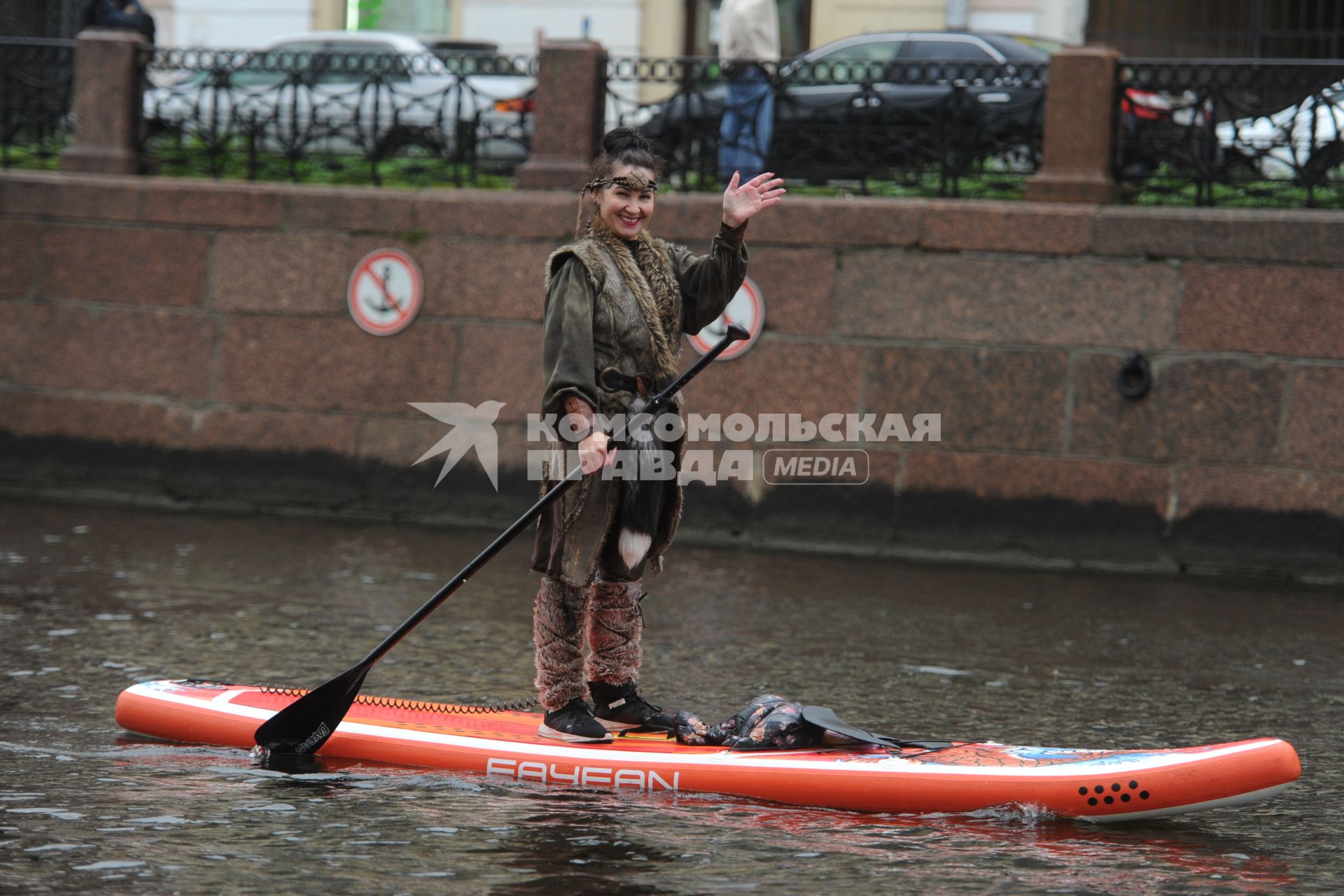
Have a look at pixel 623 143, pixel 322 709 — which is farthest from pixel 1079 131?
pixel 322 709

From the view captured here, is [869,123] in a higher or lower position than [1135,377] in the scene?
higher

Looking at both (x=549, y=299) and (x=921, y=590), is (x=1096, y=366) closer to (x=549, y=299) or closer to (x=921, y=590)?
(x=921, y=590)

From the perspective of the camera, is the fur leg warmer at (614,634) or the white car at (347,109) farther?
the white car at (347,109)

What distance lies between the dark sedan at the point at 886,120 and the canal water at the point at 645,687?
2.28m

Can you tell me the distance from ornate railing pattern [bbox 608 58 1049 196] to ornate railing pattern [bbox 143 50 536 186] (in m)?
0.89

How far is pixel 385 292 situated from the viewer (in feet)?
31.4

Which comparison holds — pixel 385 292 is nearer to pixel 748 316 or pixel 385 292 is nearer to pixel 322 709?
pixel 748 316

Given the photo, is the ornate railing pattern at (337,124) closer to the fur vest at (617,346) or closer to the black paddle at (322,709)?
the fur vest at (617,346)

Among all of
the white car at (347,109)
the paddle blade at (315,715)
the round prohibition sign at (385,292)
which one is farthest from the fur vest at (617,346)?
the white car at (347,109)

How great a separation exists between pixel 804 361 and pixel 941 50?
16.8 ft

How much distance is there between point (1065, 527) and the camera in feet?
28.4

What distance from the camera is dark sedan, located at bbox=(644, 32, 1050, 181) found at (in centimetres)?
899

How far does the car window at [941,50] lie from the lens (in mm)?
12578

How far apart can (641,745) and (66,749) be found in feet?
5.16
